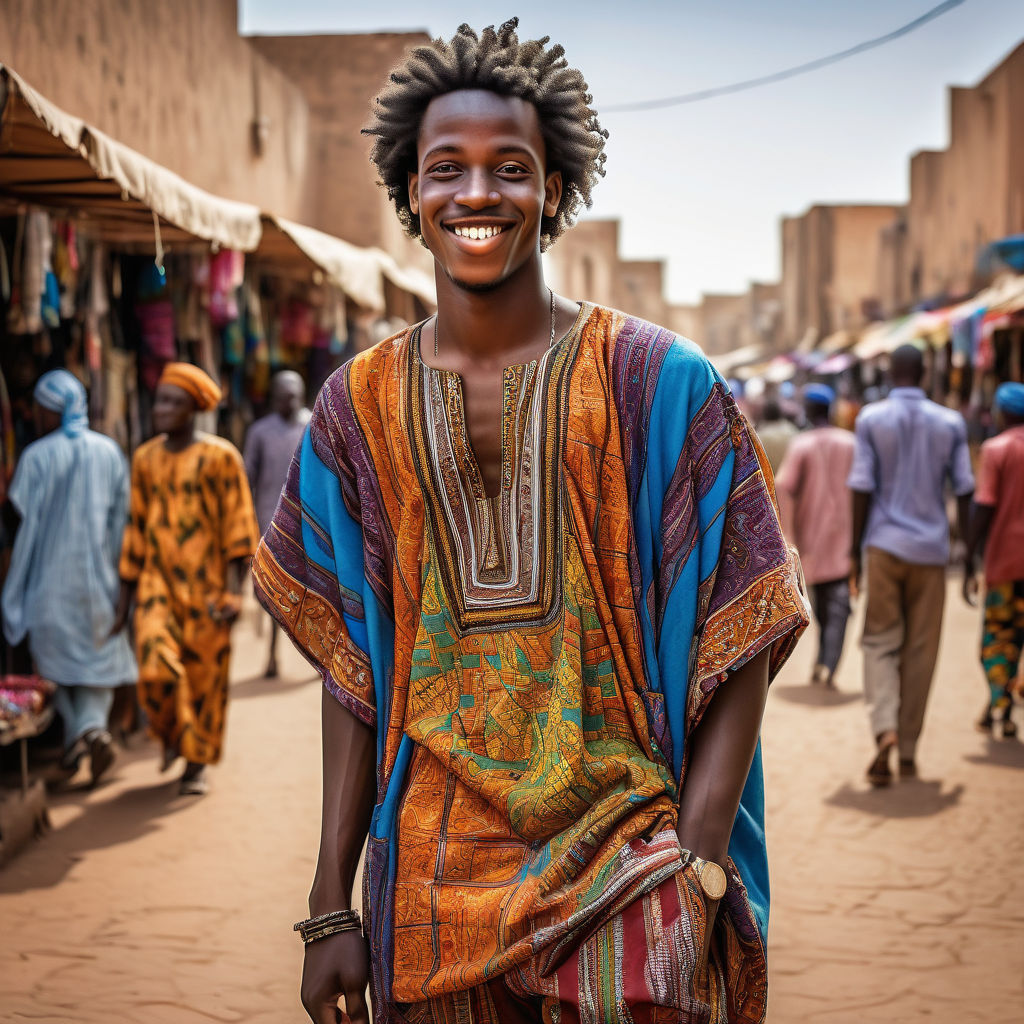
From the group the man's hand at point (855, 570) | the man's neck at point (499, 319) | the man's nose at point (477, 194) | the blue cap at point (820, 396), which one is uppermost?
the man's nose at point (477, 194)

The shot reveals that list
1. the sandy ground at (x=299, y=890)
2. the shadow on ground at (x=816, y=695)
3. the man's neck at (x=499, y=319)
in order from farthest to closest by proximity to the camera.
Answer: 1. the shadow on ground at (x=816, y=695)
2. the sandy ground at (x=299, y=890)
3. the man's neck at (x=499, y=319)

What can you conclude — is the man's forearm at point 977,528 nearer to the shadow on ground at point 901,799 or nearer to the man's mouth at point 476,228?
the shadow on ground at point 901,799

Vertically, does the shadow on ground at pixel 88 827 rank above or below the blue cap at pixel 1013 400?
below

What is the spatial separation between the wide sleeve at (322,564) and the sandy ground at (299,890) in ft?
7.31

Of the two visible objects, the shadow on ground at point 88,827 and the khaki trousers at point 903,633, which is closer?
the shadow on ground at point 88,827

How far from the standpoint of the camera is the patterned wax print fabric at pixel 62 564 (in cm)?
671

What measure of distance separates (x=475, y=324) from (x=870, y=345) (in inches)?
726

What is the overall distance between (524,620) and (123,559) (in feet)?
16.5

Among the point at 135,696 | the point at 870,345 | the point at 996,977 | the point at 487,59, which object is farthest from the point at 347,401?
the point at 870,345

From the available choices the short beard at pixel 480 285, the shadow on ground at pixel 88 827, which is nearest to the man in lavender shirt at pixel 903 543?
the shadow on ground at pixel 88 827

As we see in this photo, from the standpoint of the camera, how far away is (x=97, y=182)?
20.5 feet

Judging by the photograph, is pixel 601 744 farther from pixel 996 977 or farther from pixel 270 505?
pixel 270 505

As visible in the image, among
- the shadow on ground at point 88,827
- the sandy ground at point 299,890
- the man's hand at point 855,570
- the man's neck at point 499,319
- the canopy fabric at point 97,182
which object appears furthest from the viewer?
the man's hand at point 855,570

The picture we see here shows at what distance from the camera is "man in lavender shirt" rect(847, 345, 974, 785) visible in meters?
6.81
